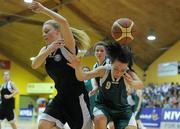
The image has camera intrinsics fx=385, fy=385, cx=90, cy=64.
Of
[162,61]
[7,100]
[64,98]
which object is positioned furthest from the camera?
[162,61]

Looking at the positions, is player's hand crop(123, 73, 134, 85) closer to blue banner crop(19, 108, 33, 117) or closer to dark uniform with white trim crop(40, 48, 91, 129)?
dark uniform with white trim crop(40, 48, 91, 129)

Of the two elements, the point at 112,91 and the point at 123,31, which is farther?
the point at 123,31

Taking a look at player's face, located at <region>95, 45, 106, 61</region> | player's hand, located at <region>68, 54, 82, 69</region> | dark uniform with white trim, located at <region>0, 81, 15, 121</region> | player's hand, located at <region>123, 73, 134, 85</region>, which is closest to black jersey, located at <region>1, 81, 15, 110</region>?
dark uniform with white trim, located at <region>0, 81, 15, 121</region>

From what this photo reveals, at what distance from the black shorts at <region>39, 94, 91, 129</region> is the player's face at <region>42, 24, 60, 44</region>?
708mm

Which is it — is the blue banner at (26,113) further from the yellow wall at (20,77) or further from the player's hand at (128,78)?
the player's hand at (128,78)

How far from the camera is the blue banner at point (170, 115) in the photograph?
49.2 feet

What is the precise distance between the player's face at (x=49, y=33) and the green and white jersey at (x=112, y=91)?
2.42ft

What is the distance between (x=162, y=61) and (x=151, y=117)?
7832mm

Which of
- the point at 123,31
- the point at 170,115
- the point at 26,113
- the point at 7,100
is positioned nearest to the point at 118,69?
the point at 123,31

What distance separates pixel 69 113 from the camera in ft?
14.4

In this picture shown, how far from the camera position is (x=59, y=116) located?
14.3ft

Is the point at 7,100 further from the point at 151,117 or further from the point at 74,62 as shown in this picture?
the point at 151,117

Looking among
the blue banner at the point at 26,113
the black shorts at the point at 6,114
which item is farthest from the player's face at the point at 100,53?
the blue banner at the point at 26,113

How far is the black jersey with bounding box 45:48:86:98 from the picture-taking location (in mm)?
4328
